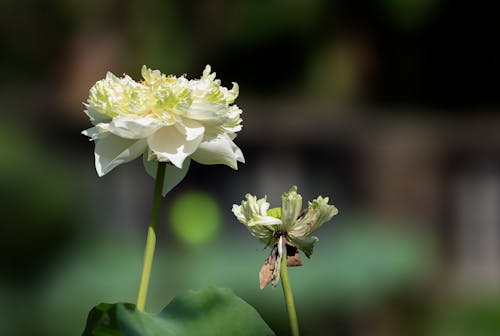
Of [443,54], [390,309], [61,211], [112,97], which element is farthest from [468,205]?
[112,97]

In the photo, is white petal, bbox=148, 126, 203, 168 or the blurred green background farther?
the blurred green background

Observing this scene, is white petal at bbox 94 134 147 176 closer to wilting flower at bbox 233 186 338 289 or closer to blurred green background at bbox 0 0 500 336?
wilting flower at bbox 233 186 338 289

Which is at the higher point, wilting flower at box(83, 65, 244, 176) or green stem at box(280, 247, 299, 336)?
wilting flower at box(83, 65, 244, 176)

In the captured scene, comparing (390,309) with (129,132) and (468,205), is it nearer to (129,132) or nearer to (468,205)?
(468,205)

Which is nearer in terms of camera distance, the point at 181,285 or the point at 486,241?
the point at 181,285

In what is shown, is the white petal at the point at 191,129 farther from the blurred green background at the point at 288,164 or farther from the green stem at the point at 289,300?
the blurred green background at the point at 288,164

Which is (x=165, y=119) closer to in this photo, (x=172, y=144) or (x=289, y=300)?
(x=172, y=144)

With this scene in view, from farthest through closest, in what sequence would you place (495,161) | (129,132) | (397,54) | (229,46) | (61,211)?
(397,54) → (229,46) → (495,161) → (61,211) → (129,132)

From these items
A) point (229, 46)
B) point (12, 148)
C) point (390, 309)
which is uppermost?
point (229, 46)

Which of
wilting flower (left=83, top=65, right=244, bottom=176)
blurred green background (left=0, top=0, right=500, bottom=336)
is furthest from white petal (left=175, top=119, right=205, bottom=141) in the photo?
blurred green background (left=0, top=0, right=500, bottom=336)

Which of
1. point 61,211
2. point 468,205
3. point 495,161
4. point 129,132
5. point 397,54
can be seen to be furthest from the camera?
point 397,54
